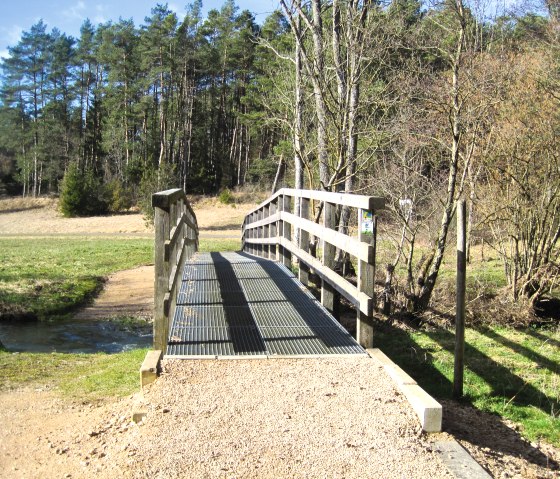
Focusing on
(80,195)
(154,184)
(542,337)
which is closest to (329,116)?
(542,337)

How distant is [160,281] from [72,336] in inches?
268

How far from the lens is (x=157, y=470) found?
313 centimetres


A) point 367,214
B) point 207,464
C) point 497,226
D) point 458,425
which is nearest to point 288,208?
point 497,226

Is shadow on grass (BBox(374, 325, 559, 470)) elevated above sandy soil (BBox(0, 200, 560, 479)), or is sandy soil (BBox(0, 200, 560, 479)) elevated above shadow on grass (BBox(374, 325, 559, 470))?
sandy soil (BBox(0, 200, 560, 479))

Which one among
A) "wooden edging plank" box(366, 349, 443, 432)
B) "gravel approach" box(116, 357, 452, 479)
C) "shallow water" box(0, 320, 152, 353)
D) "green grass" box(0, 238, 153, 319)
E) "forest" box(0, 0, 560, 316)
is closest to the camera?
"gravel approach" box(116, 357, 452, 479)

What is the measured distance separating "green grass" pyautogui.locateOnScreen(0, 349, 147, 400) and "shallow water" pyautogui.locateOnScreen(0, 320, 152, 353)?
1734 mm

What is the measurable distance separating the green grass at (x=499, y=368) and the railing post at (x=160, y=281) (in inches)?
124

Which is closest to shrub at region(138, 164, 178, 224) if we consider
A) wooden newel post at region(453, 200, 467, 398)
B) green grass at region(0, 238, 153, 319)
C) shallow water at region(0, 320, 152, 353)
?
green grass at region(0, 238, 153, 319)

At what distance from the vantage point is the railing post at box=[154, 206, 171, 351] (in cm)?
472

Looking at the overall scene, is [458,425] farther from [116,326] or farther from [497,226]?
[116,326]

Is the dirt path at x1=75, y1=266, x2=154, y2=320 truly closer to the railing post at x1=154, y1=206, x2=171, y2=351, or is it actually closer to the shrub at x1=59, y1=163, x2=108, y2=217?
the railing post at x1=154, y1=206, x2=171, y2=351

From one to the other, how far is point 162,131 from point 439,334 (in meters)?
46.4

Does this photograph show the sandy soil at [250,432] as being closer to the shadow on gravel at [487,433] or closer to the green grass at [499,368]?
the shadow on gravel at [487,433]

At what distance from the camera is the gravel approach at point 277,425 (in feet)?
10.3
